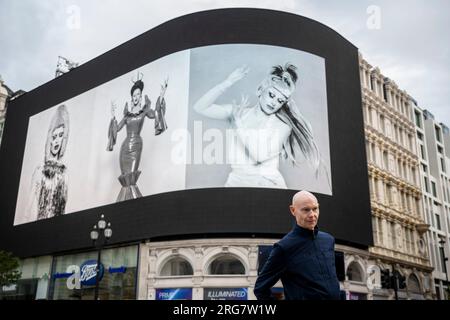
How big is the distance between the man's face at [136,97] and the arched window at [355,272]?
21.4m

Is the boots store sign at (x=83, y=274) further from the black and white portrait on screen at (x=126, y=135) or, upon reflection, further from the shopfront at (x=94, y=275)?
the black and white portrait on screen at (x=126, y=135)

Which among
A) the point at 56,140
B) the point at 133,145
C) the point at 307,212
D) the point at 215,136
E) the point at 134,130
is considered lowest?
the point at 307,212

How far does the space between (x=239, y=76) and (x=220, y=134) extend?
4.92 meters

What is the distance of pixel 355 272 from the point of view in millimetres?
38938

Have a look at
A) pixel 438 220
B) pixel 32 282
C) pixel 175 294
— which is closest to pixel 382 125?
pixel 438 220

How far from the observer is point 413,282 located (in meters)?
46.9

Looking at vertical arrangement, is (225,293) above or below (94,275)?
below

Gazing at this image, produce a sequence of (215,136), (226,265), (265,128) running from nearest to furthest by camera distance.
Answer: (226,265) < (215,136) < (265,128)

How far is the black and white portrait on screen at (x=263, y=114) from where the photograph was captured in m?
34.8

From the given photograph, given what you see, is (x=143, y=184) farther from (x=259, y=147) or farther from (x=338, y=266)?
(x=338, y=266)

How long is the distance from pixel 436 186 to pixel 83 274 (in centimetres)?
Answer: 4146

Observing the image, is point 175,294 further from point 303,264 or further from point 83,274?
point 303,264
